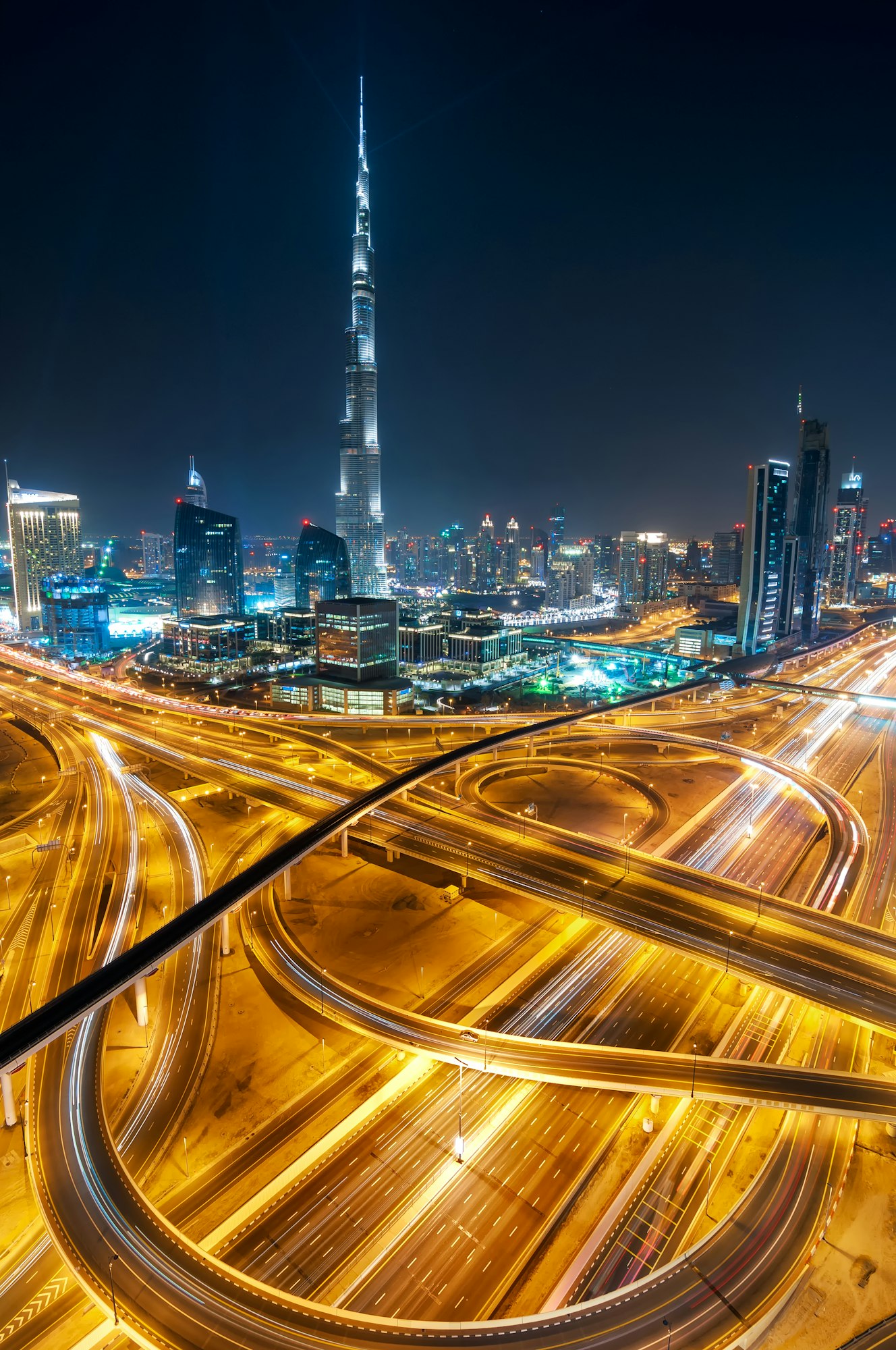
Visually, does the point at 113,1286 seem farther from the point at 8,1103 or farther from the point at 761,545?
the point at 761,545

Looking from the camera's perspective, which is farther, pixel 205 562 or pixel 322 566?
pixel 322 566

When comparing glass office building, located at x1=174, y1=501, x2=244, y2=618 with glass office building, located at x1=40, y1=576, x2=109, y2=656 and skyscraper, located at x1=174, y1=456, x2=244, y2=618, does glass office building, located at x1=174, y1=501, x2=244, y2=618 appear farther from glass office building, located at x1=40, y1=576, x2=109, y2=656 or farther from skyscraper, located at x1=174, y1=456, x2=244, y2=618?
glass office building, located at x1=40, y1=576, x2=109, y2=656

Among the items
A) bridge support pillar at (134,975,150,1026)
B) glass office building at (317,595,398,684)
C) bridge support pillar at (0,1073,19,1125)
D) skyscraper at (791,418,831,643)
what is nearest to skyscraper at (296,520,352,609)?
glass office building at (317,595,398,684)

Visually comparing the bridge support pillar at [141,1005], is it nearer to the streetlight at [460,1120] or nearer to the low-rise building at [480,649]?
the streetlight at [460,1120]

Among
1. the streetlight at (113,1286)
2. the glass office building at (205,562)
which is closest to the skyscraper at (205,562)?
the glass office building at (205,562)

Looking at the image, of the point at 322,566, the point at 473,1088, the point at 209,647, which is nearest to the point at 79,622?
the point at 209,647

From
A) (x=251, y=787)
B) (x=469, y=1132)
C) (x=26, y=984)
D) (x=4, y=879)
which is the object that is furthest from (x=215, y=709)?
(x=469, y=1132)
